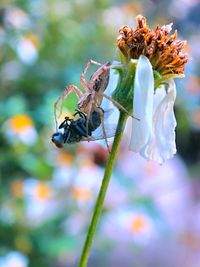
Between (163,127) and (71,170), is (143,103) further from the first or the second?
(71,170)

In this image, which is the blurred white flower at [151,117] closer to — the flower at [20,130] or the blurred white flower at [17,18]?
the flower at [20,130]

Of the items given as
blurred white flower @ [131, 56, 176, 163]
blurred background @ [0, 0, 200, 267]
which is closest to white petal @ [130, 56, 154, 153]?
blurred white flower @ [131, 56, 176, 163]

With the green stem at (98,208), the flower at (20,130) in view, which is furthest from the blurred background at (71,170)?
the green stem at (98,208)

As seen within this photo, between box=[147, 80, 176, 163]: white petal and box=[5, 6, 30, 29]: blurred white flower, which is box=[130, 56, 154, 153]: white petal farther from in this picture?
box=[5, 6, 30, 29]: blurred white flower

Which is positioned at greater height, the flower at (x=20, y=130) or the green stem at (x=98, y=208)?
the flower at (x=20, y=130)

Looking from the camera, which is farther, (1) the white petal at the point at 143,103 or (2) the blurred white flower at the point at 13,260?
(2) the blurred white flower at the point at 13,260

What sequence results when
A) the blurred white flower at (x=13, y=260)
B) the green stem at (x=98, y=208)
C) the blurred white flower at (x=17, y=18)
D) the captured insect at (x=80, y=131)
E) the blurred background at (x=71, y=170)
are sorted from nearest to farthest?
the green stem at (x=98, y=208) → the captured insect at (x=80, y=131) → the blurred white flower at (x=13, y=260) → the blurred background at (x=71, y=170) → the blurred white flower at (x=17, y=18)

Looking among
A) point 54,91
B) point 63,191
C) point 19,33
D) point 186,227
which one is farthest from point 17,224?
point 186,227
